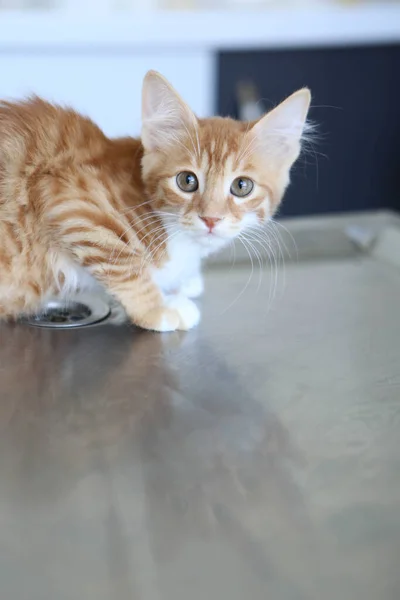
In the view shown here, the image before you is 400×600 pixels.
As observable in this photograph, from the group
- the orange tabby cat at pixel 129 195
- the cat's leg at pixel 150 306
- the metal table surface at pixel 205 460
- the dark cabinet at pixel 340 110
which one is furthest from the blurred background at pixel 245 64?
the metal table surface at pixel 205 460

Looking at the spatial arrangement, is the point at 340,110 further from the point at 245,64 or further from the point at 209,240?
the point at 209,240

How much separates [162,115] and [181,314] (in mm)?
304

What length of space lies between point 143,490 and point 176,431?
0.36 feet

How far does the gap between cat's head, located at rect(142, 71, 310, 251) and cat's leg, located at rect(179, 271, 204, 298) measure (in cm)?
9

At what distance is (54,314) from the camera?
1.08 metres

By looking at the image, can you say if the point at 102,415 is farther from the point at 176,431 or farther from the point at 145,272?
the point at 145,272

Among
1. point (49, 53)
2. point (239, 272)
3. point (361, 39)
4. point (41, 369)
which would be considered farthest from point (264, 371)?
point (361, 39)

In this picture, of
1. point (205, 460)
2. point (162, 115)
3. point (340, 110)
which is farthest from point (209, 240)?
point (340, 110)

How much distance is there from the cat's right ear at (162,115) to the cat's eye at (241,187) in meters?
0.11

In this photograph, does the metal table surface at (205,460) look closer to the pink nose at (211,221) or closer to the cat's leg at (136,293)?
the cat's leg at (136,293)

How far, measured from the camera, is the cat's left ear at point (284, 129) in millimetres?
1035

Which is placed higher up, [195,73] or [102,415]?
[195,73]

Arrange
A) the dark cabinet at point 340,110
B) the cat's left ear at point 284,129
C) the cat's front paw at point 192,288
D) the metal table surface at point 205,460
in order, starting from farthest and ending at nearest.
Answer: the dark cabinet at point 340,110 → the cat's front paw at point 192,288 → the cat's left ear at point 284,129 → the metal table surface at point 205,460

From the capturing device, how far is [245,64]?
7.67 feet
